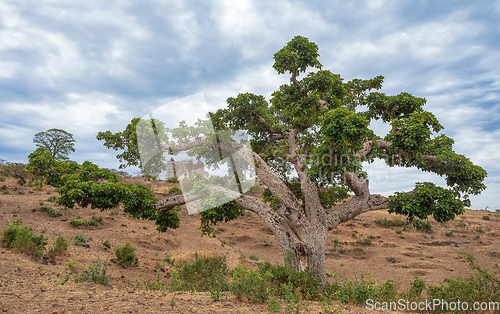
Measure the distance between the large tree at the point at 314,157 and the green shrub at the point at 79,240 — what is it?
11.9ft

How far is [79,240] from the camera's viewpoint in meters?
14.0

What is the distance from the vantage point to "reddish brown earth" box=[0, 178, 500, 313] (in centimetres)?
575

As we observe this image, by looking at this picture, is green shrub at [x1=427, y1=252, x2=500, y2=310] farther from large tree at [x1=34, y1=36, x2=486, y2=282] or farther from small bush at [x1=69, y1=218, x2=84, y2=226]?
small bush at [x1=69, y1=218, x2=84, y2=226]

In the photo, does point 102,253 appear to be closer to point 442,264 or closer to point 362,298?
point 362,298

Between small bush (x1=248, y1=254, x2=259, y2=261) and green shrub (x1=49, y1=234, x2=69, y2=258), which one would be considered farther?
small bush (x1=248, y1=254, x2=259, y2=261)

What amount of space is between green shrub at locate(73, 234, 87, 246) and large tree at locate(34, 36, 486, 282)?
3634mm

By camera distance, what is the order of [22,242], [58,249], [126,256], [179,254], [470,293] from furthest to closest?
1. [179,254]
2. [126,256]
3. [58,249]
4. [22,242]
5. [470,293]

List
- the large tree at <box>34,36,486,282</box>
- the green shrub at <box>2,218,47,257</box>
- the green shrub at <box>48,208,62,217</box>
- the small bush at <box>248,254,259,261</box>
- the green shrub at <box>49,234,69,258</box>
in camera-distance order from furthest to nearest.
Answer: the small bush at <box>248,254,259,261</box> → the green shrub at <box>48,208,62,217</box> → the green shrub at <box>49,234,69,258</box> → the green shrub at <box>2,218,47,257</box> → the large tree at <box>34,36,486,282</box>

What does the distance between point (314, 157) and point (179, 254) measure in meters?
11.2

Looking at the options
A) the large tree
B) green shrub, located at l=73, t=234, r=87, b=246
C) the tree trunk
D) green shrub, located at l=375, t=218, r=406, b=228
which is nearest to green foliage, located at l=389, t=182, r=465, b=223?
the large tree

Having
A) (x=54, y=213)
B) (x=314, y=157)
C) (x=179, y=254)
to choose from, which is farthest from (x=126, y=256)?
Result: (x=314, y=157)

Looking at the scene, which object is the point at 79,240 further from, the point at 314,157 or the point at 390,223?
the point at 390,223

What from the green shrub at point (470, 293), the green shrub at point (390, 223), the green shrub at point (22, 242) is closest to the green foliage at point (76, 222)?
the green shrub at point (22, 242)

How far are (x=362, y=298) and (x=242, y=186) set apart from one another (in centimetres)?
643
